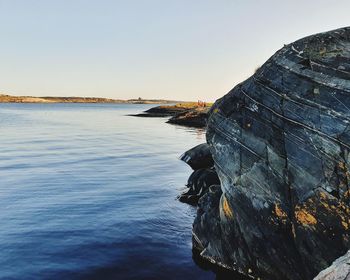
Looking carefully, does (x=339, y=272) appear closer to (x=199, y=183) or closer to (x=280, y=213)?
(x=280, y=213)

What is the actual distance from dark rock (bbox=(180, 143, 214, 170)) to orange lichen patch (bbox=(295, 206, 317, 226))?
54.1 ft

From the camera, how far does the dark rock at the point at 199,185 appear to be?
60.6ft

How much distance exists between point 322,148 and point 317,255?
8.16 feet

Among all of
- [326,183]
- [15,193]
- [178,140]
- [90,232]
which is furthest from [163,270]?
[178,140]

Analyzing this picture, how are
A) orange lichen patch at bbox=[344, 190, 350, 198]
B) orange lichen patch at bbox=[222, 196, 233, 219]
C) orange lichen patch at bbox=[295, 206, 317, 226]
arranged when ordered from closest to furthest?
orange lichen patch at bbox=[344, 190, 350, 198] < orange lichen patch at bbox=[295, 206, 317, 226] < orange lichen patch at bbox=[222, 196, 233, 219]

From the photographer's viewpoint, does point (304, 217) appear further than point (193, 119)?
No

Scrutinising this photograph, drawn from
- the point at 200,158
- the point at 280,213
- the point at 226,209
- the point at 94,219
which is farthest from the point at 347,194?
the point at 200,158

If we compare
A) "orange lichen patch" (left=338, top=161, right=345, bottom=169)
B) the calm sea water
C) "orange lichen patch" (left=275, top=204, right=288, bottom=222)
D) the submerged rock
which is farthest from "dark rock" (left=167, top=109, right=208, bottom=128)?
"orange lichen patch" (left=338, top=161, right=345, bottom=169)

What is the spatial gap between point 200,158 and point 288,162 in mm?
18484

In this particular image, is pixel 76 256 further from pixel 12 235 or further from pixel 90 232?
pixel 12 235

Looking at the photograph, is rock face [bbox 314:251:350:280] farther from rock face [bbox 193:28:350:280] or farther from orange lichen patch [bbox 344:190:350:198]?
rock face [bbox 193:28:350:280]

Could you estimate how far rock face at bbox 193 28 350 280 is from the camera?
25.8 ft

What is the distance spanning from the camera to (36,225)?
14.9 m

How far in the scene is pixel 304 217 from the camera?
8.36 meters
